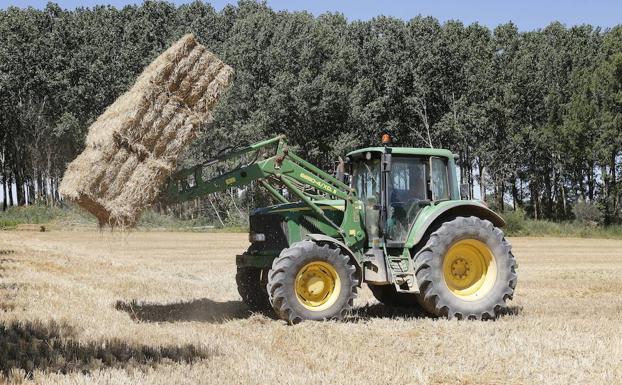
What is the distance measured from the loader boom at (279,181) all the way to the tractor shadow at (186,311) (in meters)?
1.68

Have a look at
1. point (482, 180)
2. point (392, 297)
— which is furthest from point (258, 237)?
point (482, 180)

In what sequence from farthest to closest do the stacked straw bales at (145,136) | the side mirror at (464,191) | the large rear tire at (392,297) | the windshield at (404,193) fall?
1. the large rear tire at (392,297)
2. the side mirror at (464,191)
3. the windshield at (404,193)
4. the stacked straw bales at (145,136)

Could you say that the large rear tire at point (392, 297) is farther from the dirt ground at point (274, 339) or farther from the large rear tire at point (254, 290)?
the large rear tire at point (254, 290)

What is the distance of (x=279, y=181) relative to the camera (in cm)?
1048

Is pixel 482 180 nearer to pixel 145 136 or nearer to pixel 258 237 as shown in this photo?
pixel 258 237

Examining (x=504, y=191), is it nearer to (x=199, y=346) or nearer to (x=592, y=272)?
(x=592, y=272)

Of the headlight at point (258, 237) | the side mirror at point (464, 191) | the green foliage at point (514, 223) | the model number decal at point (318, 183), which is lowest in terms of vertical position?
the green foliage at point (514, 223)

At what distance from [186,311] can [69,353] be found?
386 centimetres

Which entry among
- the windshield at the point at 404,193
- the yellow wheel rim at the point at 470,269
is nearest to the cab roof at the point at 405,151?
the windshield at the point at 404,193

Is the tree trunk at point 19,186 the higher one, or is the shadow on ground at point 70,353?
the tree trunk at point 19,186

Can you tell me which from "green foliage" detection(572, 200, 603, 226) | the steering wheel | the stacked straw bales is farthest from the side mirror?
"green foliage" detection(572, 200, 603, 226)

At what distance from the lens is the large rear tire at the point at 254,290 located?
443 inches

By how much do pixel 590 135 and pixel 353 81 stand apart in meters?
17.1

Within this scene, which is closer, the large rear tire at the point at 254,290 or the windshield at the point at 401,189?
the windshield at the point at 401,189
